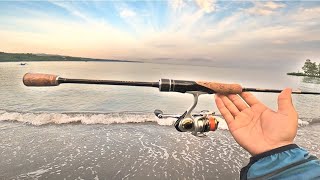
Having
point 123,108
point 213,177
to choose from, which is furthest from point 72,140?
point 123,108

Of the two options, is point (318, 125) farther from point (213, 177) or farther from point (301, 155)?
point (301, 155)

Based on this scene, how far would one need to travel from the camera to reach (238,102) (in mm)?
3010

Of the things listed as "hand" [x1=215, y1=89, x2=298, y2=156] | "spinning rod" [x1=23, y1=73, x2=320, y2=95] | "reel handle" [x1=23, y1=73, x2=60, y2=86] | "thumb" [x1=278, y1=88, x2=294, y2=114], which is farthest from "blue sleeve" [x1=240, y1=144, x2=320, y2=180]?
"reel handle" [x1=23, y1=73, x2=60, y2=86]

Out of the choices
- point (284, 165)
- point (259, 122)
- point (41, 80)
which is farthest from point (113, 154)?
point (284, 165)

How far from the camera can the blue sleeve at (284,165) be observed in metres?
1.67

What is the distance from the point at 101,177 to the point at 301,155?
826cm

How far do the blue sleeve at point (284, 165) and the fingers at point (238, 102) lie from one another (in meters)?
1.01

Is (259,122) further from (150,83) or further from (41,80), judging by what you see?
(41,80)

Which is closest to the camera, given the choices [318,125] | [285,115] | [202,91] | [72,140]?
[285,115]

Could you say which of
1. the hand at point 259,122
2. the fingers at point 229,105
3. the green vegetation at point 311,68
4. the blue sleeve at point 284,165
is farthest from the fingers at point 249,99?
the green vegetation at point 311,68

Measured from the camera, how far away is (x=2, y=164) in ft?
31.6

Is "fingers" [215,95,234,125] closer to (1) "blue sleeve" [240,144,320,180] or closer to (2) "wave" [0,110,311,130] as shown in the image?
(1) "blue sleeve" [240,144,320,180]

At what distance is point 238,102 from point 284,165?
51.7 inches

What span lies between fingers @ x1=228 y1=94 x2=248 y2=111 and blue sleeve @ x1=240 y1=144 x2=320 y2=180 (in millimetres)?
1010
